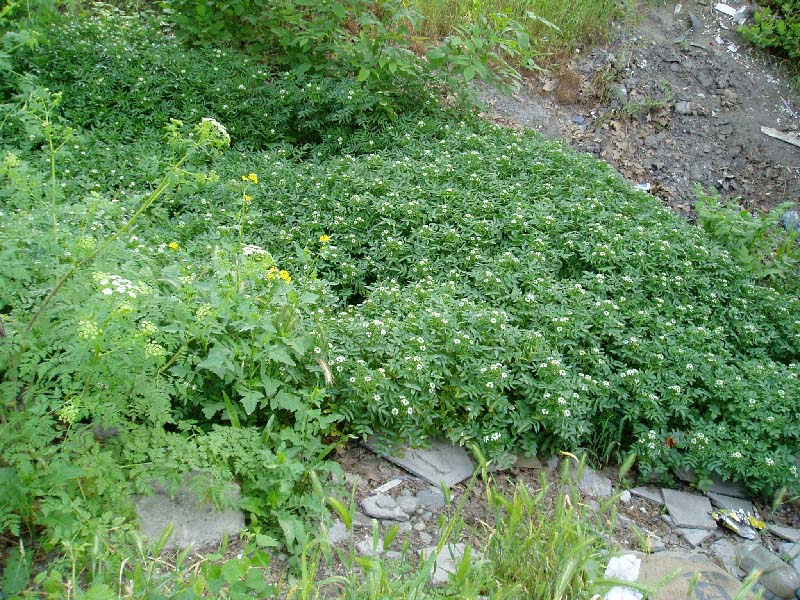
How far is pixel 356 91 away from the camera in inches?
231

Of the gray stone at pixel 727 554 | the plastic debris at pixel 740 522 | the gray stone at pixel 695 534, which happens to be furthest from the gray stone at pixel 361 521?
the plastic debris at pixel 740 522

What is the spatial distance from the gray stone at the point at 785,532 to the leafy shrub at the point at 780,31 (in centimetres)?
616

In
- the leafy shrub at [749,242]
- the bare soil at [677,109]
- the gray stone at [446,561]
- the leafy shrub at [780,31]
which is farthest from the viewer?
the leafy shrub at [780,31]

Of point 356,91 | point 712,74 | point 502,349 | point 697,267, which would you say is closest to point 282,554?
point 502,349

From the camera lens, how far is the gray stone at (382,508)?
3.38 metres

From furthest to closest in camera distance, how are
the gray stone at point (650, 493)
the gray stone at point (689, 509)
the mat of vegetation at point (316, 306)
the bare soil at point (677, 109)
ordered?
the bare soil at point (677, 109), the gray stone at point (650, 493), the gray stone at point (689, 509), the mat of vegetation at point (316, 306)

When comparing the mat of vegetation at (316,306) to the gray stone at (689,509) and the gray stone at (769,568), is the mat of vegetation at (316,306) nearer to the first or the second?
the gray stone at (689,509)

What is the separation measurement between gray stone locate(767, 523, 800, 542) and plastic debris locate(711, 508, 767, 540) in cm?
4

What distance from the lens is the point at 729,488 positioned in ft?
13.0

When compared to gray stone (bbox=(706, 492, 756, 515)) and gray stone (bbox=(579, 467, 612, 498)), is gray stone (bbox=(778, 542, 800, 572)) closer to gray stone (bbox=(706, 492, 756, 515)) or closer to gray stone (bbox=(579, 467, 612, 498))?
gray stone (bbox=(706, 492, 756, 515))

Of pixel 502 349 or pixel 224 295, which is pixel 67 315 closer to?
pixel 224 295

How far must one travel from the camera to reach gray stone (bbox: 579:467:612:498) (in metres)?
3.76

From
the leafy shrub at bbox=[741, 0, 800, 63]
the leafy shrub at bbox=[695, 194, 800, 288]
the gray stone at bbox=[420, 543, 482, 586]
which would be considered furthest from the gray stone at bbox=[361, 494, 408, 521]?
the leafy shrub at bbox=[741, 0, 800, 63]

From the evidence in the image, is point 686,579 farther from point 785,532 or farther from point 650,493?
point 785,532
